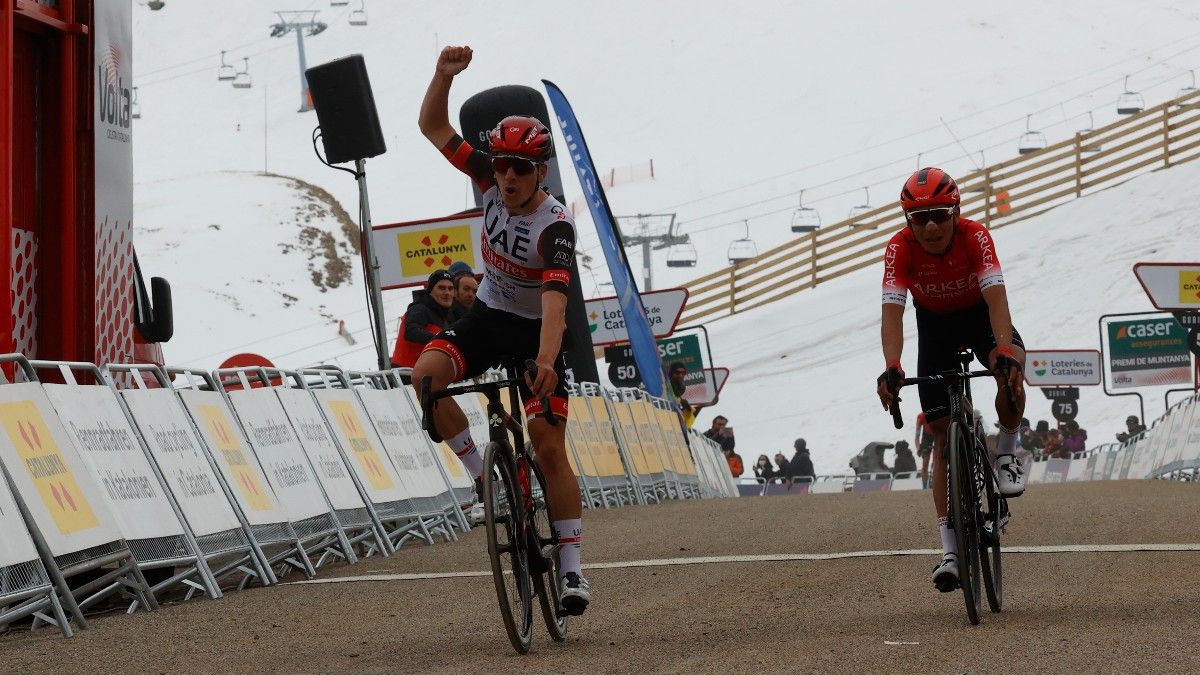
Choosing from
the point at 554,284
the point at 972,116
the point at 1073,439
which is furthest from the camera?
the point at 972,116

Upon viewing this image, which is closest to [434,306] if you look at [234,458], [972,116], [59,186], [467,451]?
[234,458]

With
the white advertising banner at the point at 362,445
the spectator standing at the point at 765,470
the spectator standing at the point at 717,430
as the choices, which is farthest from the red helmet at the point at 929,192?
the spectator standing at the point at 765,470

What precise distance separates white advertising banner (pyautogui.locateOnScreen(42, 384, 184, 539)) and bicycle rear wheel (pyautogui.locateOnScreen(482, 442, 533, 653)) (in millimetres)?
2589

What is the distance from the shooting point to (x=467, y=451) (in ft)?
24.3

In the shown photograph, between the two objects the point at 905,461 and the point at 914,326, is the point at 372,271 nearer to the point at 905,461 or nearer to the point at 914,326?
the point at 905,461

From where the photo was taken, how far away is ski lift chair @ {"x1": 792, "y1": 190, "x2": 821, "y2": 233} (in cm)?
7176

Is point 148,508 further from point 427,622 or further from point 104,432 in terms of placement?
point 427,622

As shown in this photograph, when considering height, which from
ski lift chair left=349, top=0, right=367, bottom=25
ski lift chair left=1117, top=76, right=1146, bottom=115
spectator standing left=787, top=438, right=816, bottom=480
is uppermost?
ski lift chair left=349, top=0, right=367, bottom=25

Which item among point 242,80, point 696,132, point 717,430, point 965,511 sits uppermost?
point 242,80

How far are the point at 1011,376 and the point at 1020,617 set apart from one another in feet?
3.21

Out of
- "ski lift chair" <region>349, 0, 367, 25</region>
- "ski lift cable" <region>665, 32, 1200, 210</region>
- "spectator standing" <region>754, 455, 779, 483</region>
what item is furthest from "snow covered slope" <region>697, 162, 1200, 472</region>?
"ski lift chair" <region>349, 0, 367, 25</region>

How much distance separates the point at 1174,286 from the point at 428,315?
20.2 metres

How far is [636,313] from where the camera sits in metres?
21.6

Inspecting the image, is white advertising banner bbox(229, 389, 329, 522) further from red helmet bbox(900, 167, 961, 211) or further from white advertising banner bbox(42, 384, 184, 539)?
red helmet bbox(900, 167, 961, 211)
